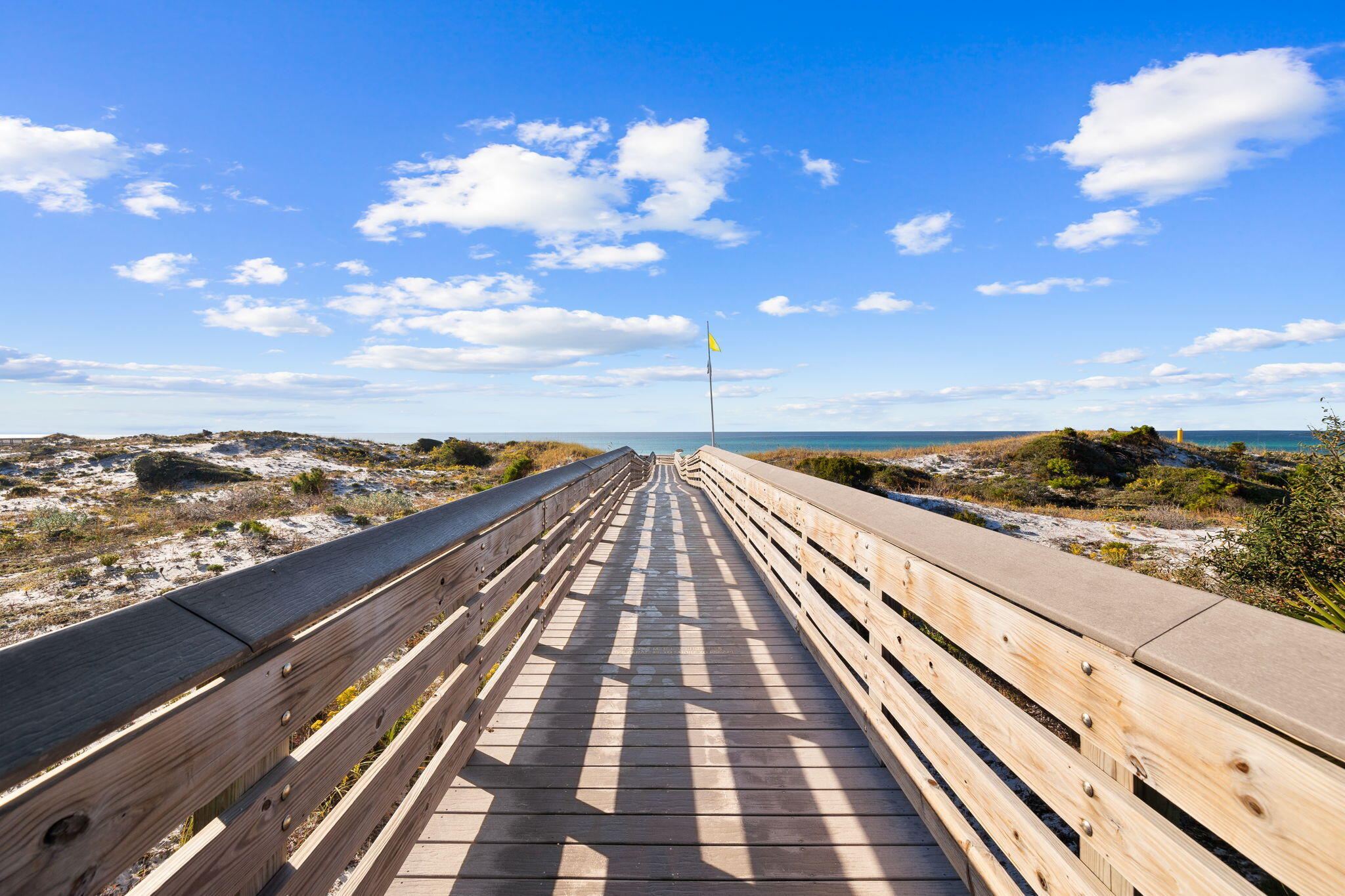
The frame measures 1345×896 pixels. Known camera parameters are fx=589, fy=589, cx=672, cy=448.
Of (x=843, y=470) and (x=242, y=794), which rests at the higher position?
(x=242, y=794)

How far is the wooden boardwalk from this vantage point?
214cm

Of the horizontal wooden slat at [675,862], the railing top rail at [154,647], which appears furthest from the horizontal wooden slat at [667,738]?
the railing top rail at [154,647]

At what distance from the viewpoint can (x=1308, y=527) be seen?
555cm

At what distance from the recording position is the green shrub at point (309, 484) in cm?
1678

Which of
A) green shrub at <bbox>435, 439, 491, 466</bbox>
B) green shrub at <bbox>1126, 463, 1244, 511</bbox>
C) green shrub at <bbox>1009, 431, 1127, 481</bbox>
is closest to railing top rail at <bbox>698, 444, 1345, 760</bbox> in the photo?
green shrub at <bbox>1126, 463, 1244, 511</bbox>

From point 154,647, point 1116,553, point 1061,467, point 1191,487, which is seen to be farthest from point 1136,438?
point 154,647

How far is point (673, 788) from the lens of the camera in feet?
8.61

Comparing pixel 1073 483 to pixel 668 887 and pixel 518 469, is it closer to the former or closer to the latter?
pixel 518 469

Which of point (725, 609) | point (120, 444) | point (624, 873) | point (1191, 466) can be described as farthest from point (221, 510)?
point (1191, 466)

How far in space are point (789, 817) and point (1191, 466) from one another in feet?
97.4

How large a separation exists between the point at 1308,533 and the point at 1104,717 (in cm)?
645

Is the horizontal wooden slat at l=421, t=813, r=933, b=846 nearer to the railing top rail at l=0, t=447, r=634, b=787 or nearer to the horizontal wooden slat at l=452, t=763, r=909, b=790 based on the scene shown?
the horizontal wooden slat at l=452, t=763, r=909, b=790

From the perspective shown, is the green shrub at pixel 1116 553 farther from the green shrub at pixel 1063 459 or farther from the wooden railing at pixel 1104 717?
the green shrub at pixel 1063 459

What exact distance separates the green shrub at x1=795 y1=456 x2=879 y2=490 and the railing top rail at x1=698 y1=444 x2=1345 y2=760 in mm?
14922
